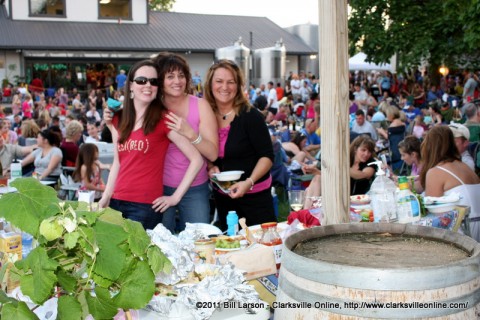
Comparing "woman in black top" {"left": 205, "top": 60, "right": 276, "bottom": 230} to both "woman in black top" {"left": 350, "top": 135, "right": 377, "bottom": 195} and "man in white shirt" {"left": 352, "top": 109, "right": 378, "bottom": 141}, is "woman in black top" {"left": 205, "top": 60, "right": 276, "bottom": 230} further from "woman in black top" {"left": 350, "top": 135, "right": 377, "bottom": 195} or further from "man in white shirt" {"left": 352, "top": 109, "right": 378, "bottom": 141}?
"man in white shirt" {"left": 352, "top": 109, "right": 378, "bottom": 141}

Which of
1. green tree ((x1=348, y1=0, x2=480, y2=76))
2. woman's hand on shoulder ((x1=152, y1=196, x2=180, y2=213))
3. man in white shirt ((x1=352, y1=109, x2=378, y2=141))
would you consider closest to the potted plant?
woman's hand on shoulder ((x1=152, y1=196, x2=180, y2=213))

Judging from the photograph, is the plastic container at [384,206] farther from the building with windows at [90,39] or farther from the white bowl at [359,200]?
the building with windows at [90,39]

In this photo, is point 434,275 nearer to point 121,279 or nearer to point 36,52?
point 121,279

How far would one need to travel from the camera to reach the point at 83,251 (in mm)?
1610

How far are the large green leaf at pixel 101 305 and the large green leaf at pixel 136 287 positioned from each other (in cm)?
2

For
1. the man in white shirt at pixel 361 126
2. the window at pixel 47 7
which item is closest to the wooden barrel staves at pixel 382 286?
the man in white shirt at pixel 361 126

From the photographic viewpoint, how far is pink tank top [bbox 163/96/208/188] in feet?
12.6

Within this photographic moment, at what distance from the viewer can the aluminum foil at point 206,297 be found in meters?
2.18

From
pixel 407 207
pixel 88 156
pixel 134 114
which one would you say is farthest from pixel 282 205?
pixel 134 114

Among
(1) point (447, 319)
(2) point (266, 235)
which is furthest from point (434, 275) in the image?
(2) point (266, 235)

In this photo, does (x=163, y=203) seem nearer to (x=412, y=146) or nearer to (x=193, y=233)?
(x=193, y=233)

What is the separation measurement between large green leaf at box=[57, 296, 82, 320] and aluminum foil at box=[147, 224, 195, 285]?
2.05 feet

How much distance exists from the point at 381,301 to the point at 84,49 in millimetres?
26649

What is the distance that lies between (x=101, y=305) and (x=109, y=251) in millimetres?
152
